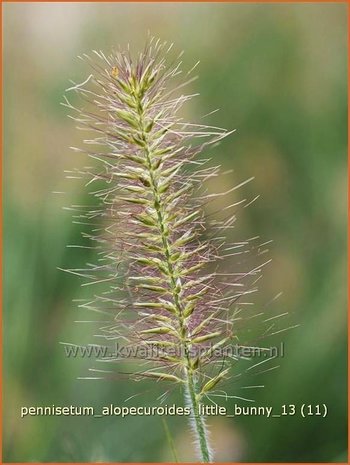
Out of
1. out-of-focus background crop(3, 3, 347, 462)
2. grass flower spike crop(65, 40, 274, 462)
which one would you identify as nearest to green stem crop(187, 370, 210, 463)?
grass flower spike crop(65, 40, 274, 462)

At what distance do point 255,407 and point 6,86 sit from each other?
3.76ft

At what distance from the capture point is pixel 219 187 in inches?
84.0

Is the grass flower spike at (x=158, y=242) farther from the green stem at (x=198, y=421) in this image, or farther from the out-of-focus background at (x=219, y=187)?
the out-of-focus background at (x=219, y=187)

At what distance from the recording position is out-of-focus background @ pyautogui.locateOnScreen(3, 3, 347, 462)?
2.04 meters

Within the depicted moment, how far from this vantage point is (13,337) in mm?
2104

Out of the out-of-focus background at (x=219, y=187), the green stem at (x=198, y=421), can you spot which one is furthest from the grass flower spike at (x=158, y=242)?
the out-of-focus background at (x=219, y=187)

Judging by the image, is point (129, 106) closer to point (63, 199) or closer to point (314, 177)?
point (63, 199)

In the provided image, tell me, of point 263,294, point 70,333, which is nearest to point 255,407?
point 263,294

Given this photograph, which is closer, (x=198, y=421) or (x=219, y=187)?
(x=198, y=421)

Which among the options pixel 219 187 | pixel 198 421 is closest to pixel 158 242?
pixel 198 421

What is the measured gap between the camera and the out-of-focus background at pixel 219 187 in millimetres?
2043

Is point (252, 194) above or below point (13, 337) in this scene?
above

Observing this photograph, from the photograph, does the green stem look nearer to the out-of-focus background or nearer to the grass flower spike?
the grass flower spike

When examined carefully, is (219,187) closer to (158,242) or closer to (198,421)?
(158,242)
